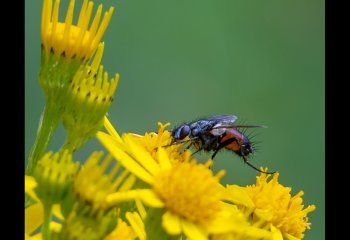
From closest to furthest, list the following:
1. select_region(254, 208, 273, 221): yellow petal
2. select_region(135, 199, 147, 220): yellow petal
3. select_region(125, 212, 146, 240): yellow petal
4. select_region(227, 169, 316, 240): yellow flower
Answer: select_region(125, 212, 146, 240): yellow petal < select_region(135, 199, 147, 220): yellow petal < select_region(254, 208, 273, 221): yellow petal < select_region(227, 169, 316, 240): yellow flower

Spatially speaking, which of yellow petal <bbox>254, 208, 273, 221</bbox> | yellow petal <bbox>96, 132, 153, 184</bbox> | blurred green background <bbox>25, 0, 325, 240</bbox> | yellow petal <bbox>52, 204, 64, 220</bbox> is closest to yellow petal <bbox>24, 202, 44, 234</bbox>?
yellow petal <bbox>52, 204, 64, 220</bbox>

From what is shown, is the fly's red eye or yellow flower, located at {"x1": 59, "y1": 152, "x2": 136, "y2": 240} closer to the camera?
yellow flower, located at {"x1": 59, "y1": 152, "x2": 136, "y2": 240}

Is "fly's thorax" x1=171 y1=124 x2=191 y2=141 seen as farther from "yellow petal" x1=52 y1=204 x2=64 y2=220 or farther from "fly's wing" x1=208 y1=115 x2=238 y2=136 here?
"yellow petal" x1=52 y1=204 x2=64 y2=220

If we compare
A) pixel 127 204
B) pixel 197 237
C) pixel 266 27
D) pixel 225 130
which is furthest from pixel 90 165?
pixel 266 27

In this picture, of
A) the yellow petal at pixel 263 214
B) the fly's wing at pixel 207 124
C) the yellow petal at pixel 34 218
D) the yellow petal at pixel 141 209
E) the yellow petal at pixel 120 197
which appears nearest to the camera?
the yellow petal at pixel 120 197

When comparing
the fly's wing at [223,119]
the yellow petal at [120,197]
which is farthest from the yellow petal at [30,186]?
the fly's wing at [223,119]

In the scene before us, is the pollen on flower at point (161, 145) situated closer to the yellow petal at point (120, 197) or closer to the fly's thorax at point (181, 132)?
the fly's thorax at point (181, 132)

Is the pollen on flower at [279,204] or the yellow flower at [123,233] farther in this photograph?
the pollen on flower at [279,204]

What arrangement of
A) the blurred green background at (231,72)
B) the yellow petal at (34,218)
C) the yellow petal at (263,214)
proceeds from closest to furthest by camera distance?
the yellow petal at (34,218)
the yellow petal at (263,214)
the blurred green background at (231,72)
